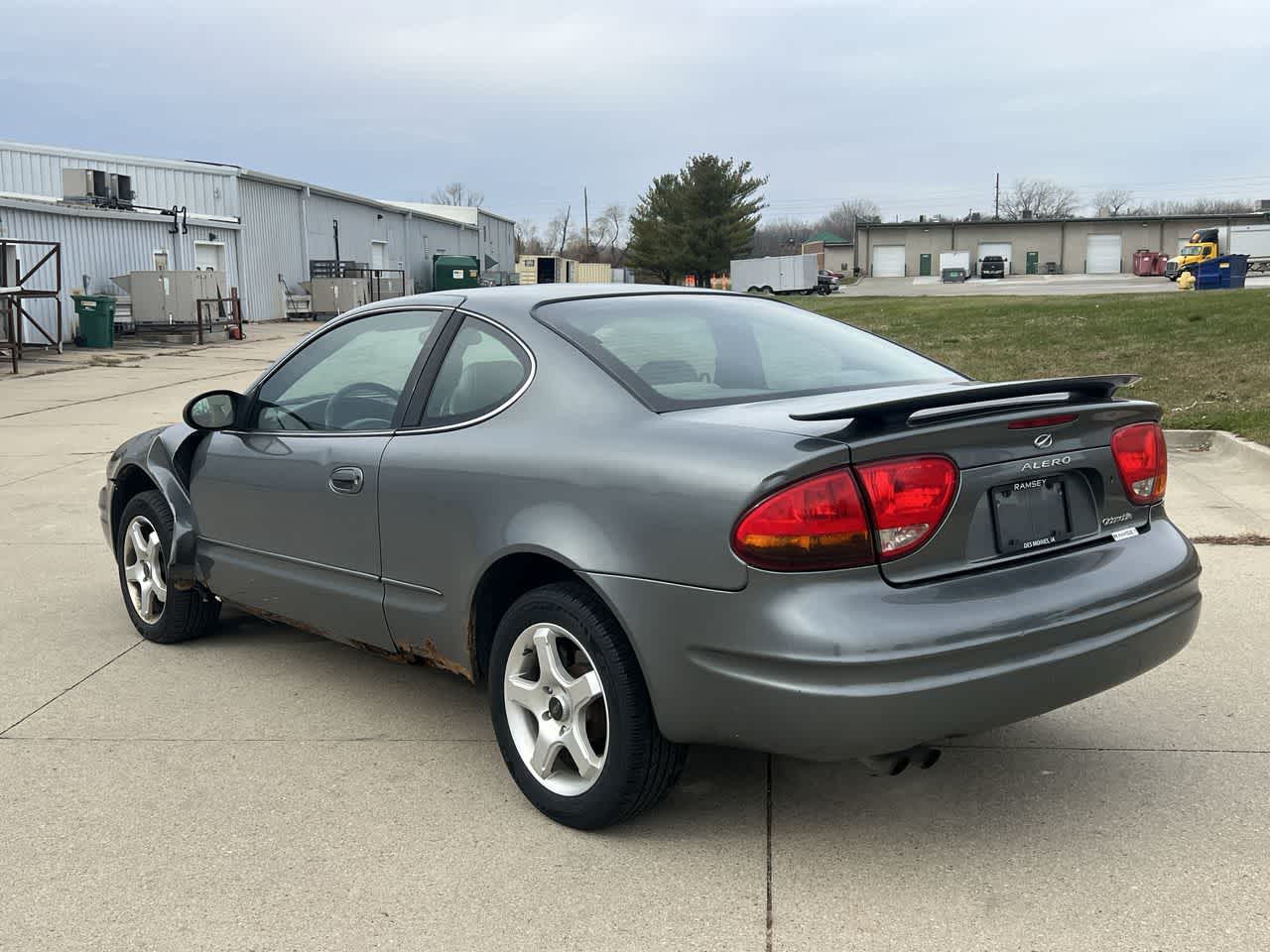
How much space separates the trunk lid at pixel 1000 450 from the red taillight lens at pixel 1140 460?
1.2 inches

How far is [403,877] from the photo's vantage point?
3.14 m

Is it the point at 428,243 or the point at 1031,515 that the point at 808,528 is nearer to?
the point at 1031,515

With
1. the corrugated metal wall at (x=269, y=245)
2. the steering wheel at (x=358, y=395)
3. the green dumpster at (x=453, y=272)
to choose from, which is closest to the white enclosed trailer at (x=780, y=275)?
the green dumpster at (x=453, y=272)

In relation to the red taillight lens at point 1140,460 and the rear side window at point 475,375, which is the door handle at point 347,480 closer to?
the rear side window at point 475,375

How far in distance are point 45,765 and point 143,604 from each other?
1451 millimetres

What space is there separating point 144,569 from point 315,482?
1557 millimetres

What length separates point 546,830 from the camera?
3.42m

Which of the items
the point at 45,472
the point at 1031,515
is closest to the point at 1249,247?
the point at 45,472

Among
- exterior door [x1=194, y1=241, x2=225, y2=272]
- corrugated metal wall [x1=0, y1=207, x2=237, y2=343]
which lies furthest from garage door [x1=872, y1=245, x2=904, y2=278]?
corrugated metal wall [x1=0, y1=207, x2=237, y2=343]

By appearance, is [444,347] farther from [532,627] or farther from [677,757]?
[677,757]

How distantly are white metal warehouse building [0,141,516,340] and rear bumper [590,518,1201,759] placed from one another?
25.7 m

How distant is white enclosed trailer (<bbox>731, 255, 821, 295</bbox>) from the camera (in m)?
65.1

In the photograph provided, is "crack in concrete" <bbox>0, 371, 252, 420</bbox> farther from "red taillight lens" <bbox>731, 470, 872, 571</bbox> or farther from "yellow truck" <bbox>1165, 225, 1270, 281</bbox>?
"yellow truck" <bbox>1165, 225, 1270, 281</bbox>

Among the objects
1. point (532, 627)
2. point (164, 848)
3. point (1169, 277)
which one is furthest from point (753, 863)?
point (1169, 277)
